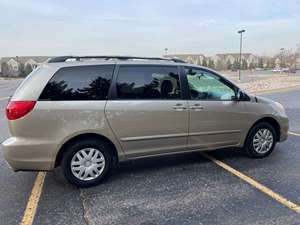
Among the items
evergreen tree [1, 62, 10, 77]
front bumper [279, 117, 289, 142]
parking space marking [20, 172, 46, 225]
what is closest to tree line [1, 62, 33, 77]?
evergreen tree [1, 62, 10, 77]

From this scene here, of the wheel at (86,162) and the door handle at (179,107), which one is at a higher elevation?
the door handle at (179,107)

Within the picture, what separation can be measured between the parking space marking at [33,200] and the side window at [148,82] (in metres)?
1.61

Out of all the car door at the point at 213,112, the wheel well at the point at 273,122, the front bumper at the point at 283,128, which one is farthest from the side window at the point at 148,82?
the front bumper at the point at 283,128

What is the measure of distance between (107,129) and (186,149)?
1315 millimetres

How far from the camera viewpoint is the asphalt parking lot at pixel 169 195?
3201mm

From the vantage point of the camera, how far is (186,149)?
4625mm

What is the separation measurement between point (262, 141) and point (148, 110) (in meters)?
2.19

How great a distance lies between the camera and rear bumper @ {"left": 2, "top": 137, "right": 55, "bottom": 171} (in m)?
3.79

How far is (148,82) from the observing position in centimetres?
430

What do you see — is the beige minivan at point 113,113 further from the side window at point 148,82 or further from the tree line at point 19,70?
the tree line at point 19,70

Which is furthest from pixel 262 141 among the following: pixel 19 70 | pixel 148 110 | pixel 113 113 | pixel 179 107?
pixel 19 70

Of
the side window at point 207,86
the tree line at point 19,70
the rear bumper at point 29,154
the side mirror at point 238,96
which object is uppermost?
the tree line at point 19,70

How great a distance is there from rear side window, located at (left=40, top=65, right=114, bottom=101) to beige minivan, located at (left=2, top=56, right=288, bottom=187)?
0.04 feet

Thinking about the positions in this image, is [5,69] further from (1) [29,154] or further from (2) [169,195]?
(2) [169,195]
